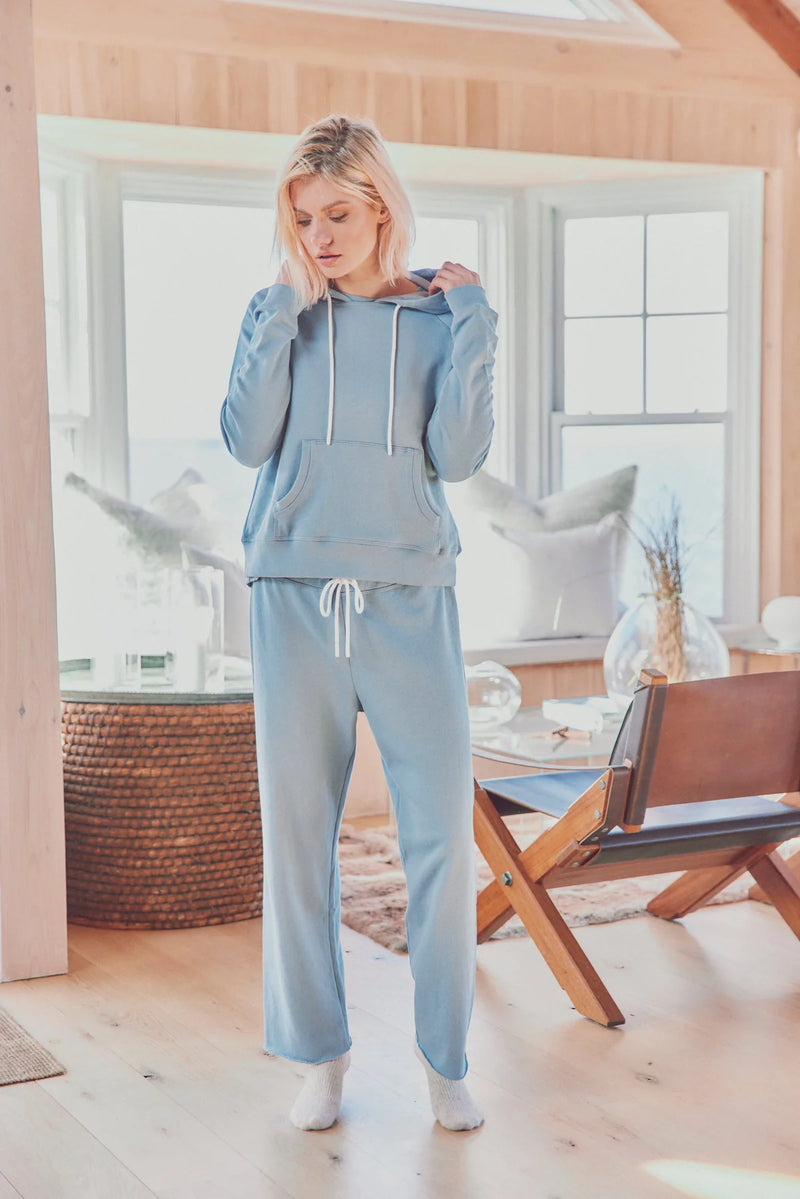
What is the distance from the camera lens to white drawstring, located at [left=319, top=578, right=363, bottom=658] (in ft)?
7.45

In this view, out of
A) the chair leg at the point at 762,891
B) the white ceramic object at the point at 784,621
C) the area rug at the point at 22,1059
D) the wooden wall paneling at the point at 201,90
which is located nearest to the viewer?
the area rug at the point at 22,1059

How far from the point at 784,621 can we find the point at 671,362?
1135 mm

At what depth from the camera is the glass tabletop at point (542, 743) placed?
3.20 m

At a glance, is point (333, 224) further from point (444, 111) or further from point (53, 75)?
point (444, 111)

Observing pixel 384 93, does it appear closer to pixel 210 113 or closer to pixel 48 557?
pixel 210 113

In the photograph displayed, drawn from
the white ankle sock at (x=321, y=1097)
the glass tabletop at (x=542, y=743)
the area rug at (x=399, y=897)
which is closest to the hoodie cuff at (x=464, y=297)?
the glass tabletop at (x=542, y=743)

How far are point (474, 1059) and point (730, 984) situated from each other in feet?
2.44

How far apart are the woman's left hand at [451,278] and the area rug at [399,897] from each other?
1701 millimetres

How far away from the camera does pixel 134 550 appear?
4.50m

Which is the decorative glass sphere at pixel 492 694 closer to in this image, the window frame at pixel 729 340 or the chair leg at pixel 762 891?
the chair leg at pixel 762 891

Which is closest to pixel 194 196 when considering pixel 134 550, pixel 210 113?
pixel 210 113

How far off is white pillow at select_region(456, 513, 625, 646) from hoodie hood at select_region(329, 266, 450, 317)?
8.62 feet

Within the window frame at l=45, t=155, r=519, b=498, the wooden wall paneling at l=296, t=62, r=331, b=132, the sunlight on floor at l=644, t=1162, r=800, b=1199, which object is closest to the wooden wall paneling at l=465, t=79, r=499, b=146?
the wooden wall paneling at l=296, t=62, r=331, b=132

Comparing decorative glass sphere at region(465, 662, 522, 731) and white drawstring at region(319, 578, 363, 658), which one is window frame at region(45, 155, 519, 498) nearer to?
decorative glass sphere at region(465, 662, 522, 731)
